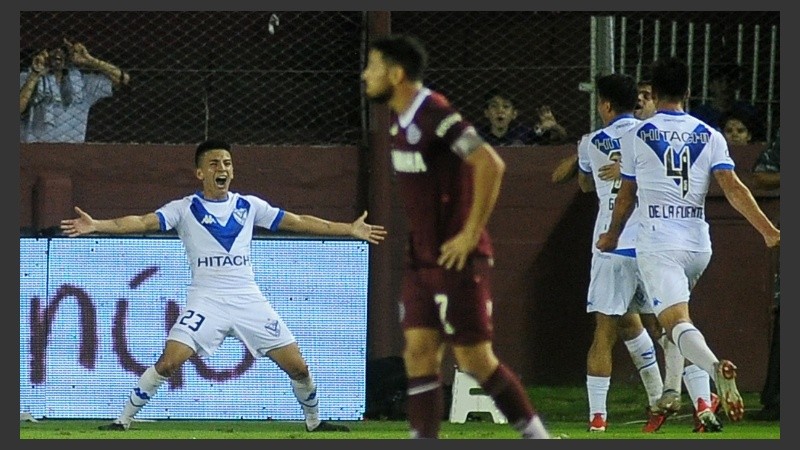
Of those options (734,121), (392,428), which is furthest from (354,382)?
(734,121)

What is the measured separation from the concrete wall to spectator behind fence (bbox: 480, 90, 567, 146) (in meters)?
0.24

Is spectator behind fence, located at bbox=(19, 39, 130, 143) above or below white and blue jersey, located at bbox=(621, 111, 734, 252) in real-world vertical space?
above

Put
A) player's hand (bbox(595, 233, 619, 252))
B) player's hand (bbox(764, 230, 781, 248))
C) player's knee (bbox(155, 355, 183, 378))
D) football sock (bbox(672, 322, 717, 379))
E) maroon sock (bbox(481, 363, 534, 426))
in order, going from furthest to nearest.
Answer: player's knee (bbox(155, 355, 183, 378))
player's hand (bbox(595, 233, 619, 252))
player's hand (bbox(764, 230, 781, 248))
football sock (bbox(672, 322, 717, 379))
maroon sock (bbox(481, 363, 534, 426))

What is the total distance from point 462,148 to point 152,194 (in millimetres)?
6092

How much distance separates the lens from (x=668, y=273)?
32.2ft

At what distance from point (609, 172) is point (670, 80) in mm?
1391

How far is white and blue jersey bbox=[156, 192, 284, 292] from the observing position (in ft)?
36.4

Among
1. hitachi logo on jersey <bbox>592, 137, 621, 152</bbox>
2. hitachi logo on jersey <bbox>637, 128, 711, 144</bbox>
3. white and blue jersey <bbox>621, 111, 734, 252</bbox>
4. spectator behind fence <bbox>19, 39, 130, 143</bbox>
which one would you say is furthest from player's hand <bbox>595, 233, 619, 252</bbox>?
spectator behind fence <bbox>19, 39, 130, 143</bbox>

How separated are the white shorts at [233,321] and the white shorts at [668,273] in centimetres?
244

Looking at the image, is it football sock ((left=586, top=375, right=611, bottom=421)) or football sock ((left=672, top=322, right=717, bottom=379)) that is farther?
football sock ((left=586, top=375, right=611, bottom=421))

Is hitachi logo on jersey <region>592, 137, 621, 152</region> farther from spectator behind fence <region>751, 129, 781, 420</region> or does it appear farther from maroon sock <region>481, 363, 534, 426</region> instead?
maroon sock <region>481, 363, 534, 426</region>

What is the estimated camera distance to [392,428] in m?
11.7

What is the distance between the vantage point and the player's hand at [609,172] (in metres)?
11.2

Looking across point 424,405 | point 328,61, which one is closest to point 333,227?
point 424,405
